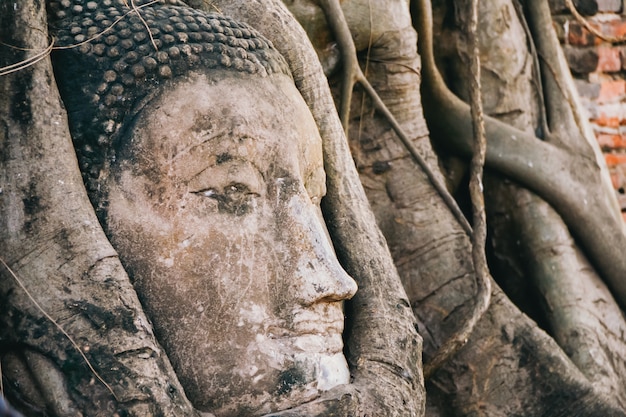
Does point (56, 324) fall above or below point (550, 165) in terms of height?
above

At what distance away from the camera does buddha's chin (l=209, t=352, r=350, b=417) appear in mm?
2018

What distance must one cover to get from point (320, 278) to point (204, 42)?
21.3 inches

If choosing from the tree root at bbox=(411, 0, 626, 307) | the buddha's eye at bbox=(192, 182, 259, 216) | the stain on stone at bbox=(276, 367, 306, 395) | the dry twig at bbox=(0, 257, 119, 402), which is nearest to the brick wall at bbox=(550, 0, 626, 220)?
the tree root at bbox=(411, 0, 626, 307)

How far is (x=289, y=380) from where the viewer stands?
2.05 m

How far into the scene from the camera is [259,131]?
2131 millimetres

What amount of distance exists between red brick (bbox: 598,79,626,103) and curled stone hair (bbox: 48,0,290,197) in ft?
8.48

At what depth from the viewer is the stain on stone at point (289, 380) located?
2.04 metres

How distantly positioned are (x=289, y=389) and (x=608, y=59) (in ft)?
9.55

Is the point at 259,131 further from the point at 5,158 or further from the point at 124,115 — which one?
the point at 5,158

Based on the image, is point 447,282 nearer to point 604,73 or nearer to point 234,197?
point 234,197

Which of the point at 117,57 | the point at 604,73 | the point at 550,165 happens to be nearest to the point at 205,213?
the point at 117,57

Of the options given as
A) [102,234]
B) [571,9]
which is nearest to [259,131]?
[102,234]

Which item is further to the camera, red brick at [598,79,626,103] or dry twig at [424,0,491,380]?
red brick at [598,79,626,103]

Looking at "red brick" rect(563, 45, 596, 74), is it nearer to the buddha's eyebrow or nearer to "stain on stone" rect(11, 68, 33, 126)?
the buddha's eyebrow
